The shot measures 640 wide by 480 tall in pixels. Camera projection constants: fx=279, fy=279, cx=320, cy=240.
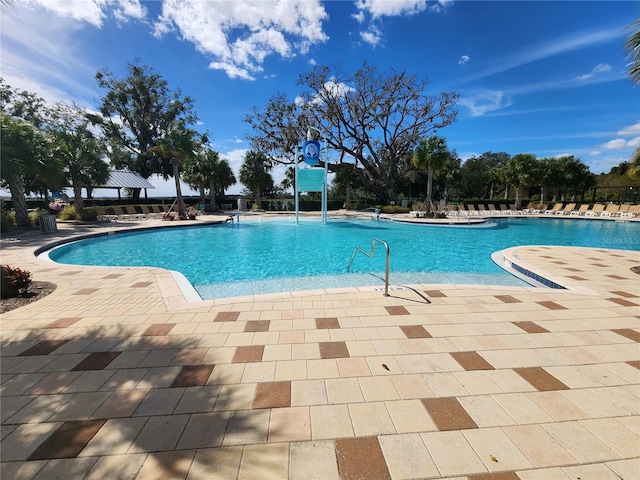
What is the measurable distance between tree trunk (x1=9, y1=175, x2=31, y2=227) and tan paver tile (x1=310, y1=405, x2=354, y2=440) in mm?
16891

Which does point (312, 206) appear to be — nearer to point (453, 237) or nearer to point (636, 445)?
point (453, 237)

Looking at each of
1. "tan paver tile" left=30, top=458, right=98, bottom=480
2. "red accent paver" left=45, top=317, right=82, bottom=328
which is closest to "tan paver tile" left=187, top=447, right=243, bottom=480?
"tan paver tile" left=30, top=458, right=98, bottom=480

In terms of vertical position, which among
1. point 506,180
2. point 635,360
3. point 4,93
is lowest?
point 635,360

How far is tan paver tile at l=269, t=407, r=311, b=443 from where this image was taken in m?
1.91

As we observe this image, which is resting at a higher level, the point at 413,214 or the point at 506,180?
the point at 506,180

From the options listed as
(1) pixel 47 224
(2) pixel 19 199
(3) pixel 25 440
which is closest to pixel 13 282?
(3) pixel 25 440

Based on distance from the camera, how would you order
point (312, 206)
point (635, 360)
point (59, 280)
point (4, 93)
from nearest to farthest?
point (635, 360), point (59, 280), point (4, 93), point (312, 206)

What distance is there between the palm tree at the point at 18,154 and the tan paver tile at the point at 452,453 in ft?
53.2

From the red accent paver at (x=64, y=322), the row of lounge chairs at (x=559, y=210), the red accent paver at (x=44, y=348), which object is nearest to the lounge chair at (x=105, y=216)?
the red accent paver at (x=64, y=322)

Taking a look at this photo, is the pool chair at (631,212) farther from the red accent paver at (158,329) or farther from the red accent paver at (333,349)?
the red accent paver at (158,329)

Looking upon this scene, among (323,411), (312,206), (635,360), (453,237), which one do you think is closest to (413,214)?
(453,237)

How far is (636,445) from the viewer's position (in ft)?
6.07

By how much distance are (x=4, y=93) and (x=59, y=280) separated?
31.7 m

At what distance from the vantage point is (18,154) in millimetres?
11445
